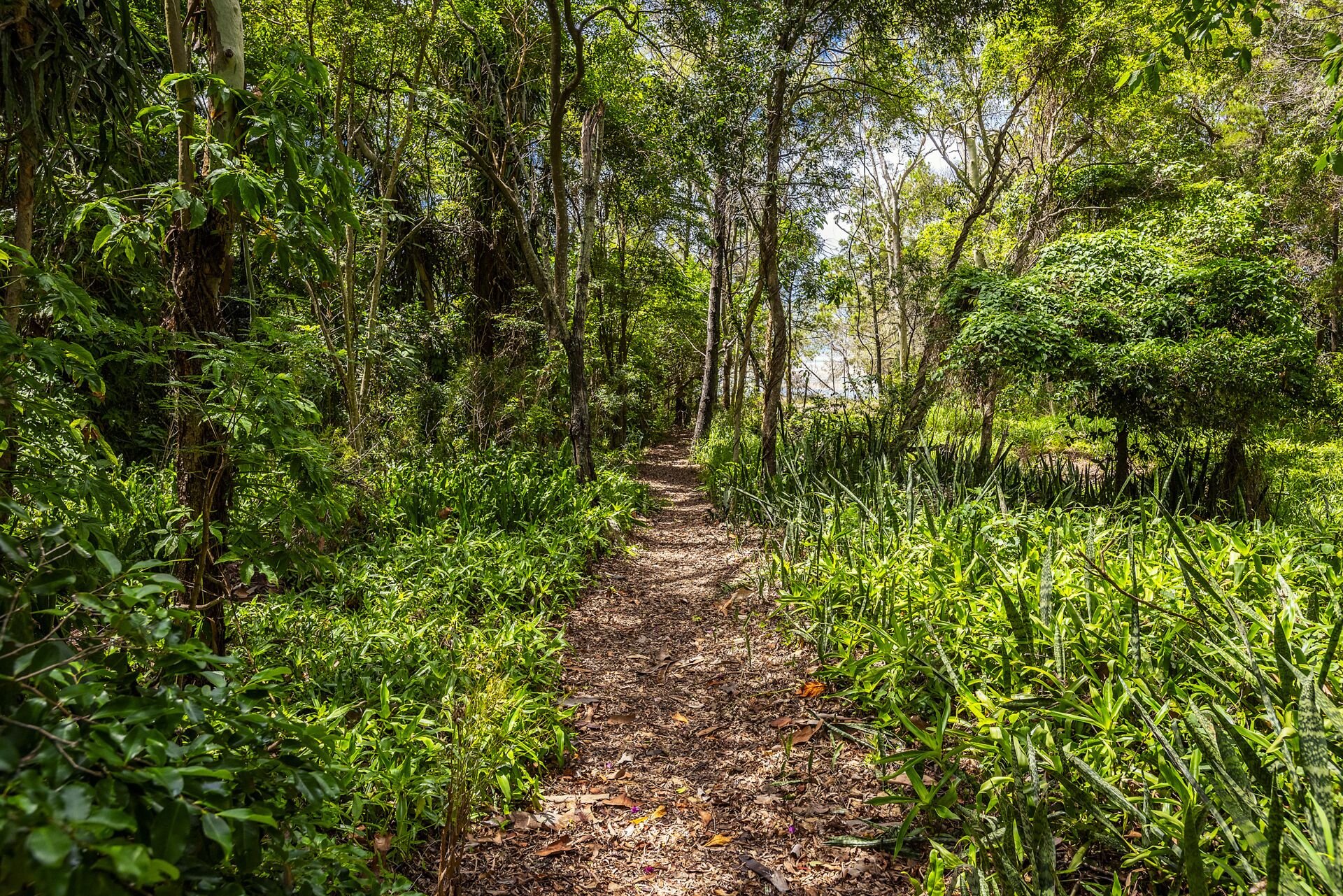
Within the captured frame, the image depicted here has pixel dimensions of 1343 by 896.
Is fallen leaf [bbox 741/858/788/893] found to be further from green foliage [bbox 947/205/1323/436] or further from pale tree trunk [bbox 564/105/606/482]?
pale tree trunk [bbox 564/105/606/482]

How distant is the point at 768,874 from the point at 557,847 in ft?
2.30

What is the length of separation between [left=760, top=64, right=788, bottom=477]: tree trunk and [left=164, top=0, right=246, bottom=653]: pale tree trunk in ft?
16.0

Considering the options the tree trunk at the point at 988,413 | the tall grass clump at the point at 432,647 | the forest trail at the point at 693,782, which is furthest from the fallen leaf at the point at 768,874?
the tree trunk at the point at 988,413

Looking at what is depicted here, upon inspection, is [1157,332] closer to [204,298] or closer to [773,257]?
[773,257]

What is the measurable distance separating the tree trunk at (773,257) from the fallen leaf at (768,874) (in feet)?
15.5

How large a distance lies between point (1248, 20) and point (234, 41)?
371 cm

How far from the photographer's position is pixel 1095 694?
1.89 m

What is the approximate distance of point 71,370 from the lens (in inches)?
49.9

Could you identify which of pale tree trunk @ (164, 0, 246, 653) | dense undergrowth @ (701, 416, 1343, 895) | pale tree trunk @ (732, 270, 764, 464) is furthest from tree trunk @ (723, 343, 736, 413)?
pale tree trunk @ (164, 0, 246, 653)

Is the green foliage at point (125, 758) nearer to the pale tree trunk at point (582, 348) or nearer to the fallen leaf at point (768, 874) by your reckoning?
the fallen leaf at point (768, 874)

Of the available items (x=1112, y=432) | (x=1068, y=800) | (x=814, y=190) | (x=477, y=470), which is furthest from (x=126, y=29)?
(x=814, y=190)

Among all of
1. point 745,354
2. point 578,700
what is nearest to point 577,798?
point 578,700

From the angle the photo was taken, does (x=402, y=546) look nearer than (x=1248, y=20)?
No

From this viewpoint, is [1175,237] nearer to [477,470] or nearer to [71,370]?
[477,470]
